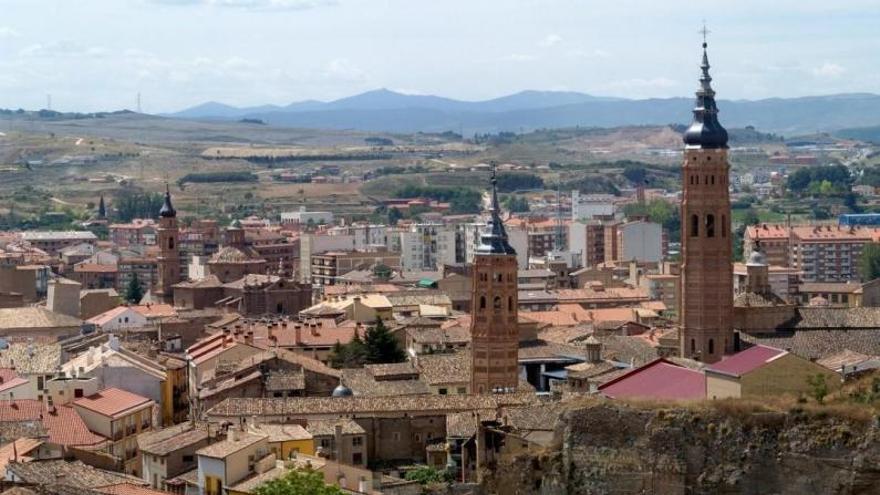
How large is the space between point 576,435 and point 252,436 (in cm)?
803

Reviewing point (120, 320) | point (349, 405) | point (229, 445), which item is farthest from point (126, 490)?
point (120, 320)

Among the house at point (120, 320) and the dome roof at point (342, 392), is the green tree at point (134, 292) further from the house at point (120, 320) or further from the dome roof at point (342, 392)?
the dome roof at point (342, 392)

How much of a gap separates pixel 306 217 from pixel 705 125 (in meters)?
98.9

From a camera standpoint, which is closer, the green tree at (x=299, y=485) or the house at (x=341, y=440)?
the green tree at (x=299, y=485)

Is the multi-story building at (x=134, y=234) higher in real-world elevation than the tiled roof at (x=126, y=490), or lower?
lower

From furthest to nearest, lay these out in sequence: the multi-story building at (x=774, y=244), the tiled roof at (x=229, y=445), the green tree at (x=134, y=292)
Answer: the multi-story building at (x=774, y=244) < the green tree at (x=134, y=292) < the tiled roof at (x=229, y=445)

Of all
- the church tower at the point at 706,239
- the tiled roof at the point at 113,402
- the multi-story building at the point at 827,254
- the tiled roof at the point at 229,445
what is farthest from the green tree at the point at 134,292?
the tiled roof at the point at 229,445

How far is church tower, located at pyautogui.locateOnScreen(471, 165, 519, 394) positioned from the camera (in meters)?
52.9

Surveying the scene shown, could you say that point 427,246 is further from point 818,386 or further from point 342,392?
point 818,386

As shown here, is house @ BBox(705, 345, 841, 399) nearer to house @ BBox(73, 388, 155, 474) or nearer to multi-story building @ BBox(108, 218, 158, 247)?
house @ BBox(73, 388, 155, 474)

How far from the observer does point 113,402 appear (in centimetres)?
4612

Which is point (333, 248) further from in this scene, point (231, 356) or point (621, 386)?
point (621, 386)

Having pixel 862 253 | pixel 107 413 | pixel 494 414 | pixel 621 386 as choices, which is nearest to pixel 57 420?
pixel 107 413

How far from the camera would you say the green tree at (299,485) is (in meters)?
31.8
